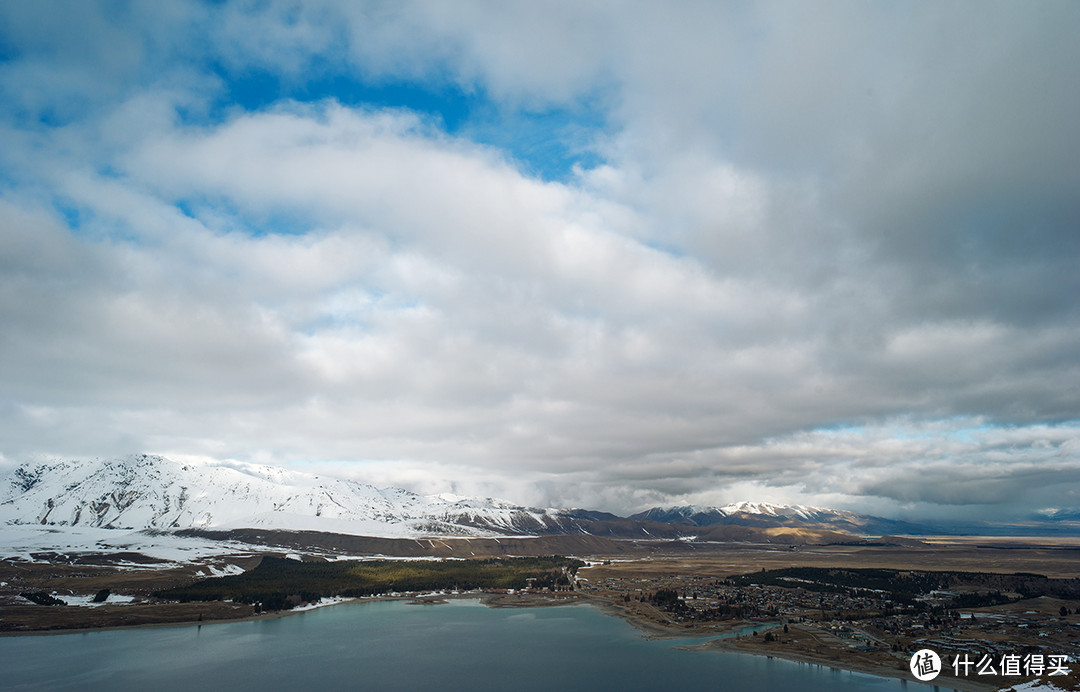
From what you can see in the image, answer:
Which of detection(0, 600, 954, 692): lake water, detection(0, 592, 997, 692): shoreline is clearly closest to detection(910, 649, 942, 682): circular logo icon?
detection(0, 592, 997, 692): shoreline

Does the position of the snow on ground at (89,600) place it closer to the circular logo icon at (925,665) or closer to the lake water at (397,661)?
the lake water at (397,661)

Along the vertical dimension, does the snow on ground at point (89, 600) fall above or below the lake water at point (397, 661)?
below

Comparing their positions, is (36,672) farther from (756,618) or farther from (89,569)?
(89,569)

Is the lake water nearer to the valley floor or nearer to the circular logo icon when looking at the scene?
the circular logo icon

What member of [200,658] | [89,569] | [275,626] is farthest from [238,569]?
[200,658]

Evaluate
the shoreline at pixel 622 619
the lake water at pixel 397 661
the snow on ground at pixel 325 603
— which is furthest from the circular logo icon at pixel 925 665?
the snow on ground at pixel 325 603

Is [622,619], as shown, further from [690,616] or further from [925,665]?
[925,665]
